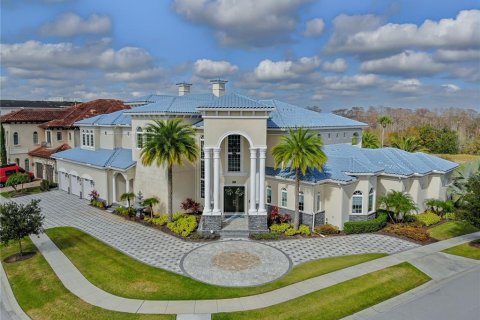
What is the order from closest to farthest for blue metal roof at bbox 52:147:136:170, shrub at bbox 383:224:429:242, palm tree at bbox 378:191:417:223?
shrub at bbox 383:224:429:242 < palm tree at bbox 378:191:417:223 < blue metal roof at bbox 52:147:136:170

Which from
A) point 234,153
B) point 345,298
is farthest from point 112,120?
point 345,298

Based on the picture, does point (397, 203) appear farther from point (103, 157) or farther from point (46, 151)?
point (46, 151)

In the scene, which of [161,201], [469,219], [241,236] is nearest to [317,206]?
[241,236]

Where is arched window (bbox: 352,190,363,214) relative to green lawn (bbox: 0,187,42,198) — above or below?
above

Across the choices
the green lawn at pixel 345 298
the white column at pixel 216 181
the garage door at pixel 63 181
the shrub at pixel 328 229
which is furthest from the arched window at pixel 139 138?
the green lawn at pixel 345 298

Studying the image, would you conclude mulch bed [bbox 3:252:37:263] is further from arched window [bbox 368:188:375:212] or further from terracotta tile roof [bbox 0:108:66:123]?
terracotta tile roof [bbox 0:108:66:123]

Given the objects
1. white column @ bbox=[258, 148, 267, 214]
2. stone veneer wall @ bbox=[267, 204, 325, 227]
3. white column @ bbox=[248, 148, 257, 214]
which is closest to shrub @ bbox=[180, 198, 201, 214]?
white column @ bbox=[248, 148, 257, 214]
